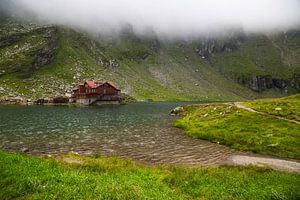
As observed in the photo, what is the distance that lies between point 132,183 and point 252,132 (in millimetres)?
38382

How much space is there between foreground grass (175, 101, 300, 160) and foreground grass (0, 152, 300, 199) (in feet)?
53.6

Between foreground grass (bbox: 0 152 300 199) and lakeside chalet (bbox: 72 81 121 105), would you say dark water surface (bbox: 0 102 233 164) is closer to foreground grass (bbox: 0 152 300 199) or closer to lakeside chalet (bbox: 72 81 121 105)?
foreground grass (bbox: 0 152 300 199)

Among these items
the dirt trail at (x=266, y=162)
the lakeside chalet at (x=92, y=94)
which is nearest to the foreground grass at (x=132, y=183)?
the dirt trail at (x=266, y=162)

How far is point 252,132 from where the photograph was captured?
56.9m

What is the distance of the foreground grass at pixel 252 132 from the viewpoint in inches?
1876

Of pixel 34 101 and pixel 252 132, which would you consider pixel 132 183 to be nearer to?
pixel 252 132

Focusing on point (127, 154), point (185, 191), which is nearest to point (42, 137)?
point (127, 154)

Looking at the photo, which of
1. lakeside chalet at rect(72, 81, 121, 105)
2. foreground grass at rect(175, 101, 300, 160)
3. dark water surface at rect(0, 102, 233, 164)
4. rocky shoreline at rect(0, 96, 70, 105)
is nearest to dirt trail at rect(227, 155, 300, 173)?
dark water surface at rect(0, 102, 233, 164)

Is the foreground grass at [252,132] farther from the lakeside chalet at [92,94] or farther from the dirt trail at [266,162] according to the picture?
the lakeside chalet at [92,94]

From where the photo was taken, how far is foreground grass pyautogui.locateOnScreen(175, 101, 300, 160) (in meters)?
47.7

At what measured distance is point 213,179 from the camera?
27969 mm

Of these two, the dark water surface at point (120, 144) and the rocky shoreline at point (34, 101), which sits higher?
the rocky shoreline at point (34, 101)

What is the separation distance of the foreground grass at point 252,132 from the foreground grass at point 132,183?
16347mm

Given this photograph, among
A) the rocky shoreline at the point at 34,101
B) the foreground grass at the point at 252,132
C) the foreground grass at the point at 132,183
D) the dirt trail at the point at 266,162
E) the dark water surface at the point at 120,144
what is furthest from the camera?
the rocky shoreline at the point at 34,101
